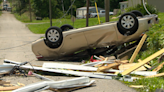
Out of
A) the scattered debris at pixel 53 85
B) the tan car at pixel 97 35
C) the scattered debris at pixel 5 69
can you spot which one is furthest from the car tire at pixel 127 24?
the scattered debris at pixel 5 69

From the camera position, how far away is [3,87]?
536cm

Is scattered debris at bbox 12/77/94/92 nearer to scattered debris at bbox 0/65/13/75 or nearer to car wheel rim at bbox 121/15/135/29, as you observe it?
scattered debris at bbox 0/65/13/75

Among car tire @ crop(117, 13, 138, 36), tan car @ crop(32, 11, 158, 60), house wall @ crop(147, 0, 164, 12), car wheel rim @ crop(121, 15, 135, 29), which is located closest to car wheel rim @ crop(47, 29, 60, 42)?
tan car @ crop(32, 11, 158, 60)

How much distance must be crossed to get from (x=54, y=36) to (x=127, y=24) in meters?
3.03

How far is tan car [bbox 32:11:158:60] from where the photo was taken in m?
9.00

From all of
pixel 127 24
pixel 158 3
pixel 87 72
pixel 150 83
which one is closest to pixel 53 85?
pixel 87 72

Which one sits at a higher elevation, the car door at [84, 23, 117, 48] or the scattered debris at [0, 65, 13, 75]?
the car door at [84, 23, 117, 48]

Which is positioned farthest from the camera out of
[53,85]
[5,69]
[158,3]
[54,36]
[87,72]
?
[158,3]

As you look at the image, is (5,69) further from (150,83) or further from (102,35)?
(150,83)

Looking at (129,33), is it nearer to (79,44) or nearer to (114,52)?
(114,52)

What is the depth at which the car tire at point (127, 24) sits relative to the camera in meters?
8.93

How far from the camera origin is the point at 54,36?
9516 mm

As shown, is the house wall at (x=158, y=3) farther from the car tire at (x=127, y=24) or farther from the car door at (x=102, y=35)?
the car door at (x=102, y=35)

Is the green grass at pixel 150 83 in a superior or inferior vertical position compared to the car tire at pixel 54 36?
inferior
